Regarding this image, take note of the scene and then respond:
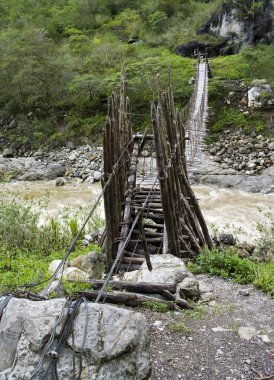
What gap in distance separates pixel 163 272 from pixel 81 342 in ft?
5.41

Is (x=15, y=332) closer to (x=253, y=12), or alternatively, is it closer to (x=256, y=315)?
(x=256, y=315)

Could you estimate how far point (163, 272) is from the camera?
Result: 3475 millimetres

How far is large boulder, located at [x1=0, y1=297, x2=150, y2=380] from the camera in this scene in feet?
6.17

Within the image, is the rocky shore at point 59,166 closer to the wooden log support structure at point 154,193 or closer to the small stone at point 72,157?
the small stone at point 72,157

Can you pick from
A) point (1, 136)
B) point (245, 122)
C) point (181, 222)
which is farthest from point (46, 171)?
point (181, 222)

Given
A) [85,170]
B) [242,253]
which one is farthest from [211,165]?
[242,253]

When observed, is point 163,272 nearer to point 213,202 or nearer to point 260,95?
point 213,202

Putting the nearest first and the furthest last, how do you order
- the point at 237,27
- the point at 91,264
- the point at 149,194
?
the point at 91,264 < the point at 149,194 < the point at 237,27

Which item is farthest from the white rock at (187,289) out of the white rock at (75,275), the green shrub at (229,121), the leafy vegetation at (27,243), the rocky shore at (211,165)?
the green shrub at (229,121)

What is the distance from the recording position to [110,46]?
18.1 meters

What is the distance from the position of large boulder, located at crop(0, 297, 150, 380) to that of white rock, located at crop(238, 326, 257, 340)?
0.99m

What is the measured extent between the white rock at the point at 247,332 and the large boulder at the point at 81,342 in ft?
3.26

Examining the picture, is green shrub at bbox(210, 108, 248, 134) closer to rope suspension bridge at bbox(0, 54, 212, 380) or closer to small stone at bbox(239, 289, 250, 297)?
rope suspension bridge at bbox(0, 54, 212, 380)

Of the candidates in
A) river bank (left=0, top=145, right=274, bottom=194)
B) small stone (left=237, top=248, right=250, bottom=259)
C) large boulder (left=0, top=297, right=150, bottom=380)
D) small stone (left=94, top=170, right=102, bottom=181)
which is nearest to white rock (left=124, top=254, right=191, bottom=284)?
large boulder (left=0, top=297, right=150, bottom=380)
